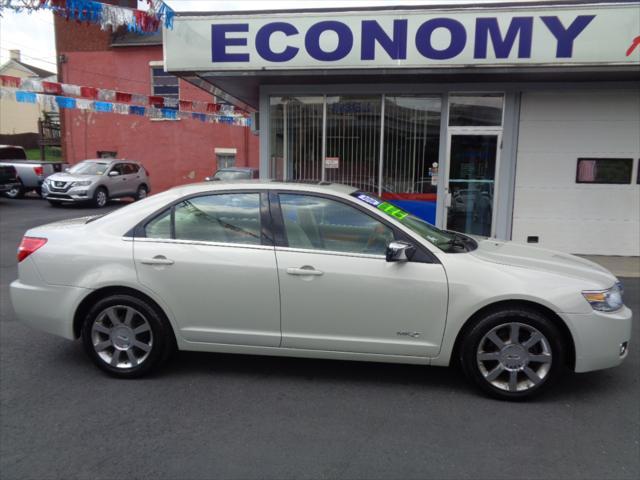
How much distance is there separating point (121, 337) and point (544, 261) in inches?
129

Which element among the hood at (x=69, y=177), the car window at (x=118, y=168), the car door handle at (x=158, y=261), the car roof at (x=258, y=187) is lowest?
the car door handle at (x=158, y=261)

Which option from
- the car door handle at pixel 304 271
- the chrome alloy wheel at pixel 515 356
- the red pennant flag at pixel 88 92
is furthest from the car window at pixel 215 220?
the red pennant flag at pixel 88 92

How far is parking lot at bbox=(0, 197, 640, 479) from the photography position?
2.88m

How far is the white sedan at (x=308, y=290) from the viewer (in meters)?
3.60

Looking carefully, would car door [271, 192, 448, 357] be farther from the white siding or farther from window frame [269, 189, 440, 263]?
the white siding

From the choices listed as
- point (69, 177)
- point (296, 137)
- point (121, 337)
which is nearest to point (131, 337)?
point (121, 337)

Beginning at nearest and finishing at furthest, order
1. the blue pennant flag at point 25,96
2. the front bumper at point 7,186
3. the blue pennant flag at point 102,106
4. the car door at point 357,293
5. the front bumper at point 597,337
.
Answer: the front bumper at point 597,337 → the car door at point 357,293 → the blue pennant flag at point 25,96 → the blue pennant flag at point 102,106 → the front bumper at point 7,186

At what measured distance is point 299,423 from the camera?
11.0 ft

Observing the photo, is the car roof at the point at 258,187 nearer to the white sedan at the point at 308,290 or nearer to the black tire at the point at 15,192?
the white sedan at the point at 308,290

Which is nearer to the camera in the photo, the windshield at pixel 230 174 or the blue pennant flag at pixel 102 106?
the blue pennant flag at pixel 102 106

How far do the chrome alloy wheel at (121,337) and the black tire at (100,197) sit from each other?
47.7 ft

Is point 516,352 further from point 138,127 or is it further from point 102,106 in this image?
point 138,127

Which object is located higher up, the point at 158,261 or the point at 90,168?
the point at 90,168

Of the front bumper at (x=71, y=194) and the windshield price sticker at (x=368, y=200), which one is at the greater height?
the windshield price sticker at (x=368, y=200)
